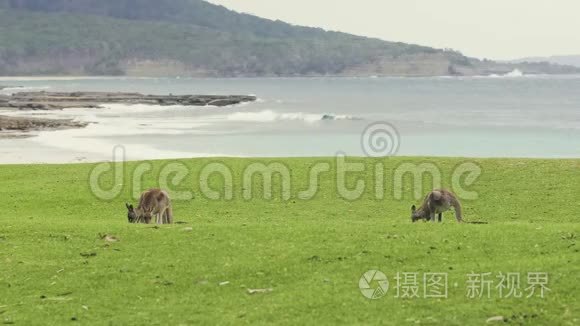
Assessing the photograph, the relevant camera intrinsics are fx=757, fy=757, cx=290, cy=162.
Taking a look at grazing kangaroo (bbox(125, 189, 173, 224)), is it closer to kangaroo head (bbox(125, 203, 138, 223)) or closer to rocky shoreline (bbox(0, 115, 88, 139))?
kangaroo head (bbox(125, 203, 138, 223))

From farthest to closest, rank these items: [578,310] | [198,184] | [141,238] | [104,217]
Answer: [198,184] → [104,217] → [141,238] → [578,310]

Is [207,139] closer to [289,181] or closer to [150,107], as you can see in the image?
[289,181]

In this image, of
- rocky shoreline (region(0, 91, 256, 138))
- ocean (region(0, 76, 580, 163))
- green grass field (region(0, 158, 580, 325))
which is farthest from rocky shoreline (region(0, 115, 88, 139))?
green grass field (region(0, 158, 580, 325))

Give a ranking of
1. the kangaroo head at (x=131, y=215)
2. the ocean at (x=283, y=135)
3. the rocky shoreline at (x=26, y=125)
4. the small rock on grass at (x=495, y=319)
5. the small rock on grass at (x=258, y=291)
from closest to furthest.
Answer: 1. the small rock on grass at (x=495, y=319)
2. the small rock on grass at (x=258, y=291)
3. the kangaroo head at (x=131, y=215)
4. the ocean at (x=283, y=135)
5. the rocky shoreline at (x=26, y=125)

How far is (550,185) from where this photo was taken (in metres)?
33.1

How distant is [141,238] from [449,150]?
54.1 metres

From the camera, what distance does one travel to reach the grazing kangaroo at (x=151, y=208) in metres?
24.4

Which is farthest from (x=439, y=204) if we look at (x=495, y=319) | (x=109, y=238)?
(x=109, y=238)

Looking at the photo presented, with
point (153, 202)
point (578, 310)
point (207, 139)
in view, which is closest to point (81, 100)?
point (207, 139)

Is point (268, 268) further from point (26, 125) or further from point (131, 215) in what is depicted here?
point (26, 125)

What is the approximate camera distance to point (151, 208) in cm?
Result: 2450

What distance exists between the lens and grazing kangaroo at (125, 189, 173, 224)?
24438mm

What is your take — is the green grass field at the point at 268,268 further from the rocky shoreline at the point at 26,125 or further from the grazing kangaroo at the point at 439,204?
the rocky shoreline at the point at 26,125

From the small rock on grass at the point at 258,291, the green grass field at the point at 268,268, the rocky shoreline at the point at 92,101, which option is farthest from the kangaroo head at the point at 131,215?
the rocky shoreline at the point at 92,101
